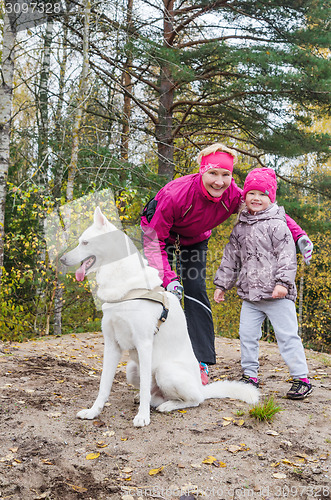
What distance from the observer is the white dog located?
2.71 m

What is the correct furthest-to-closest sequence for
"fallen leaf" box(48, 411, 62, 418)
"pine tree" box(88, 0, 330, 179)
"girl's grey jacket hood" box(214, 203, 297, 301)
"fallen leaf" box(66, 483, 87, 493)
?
"pine tree" box(88, 0, 330, 179) → "girl's grey jacket hood" box(214, 203, 297, 301) → "fallen leaf" box(48, 411, 62, 418) → "fallen leaf" box(66, 483, 87, 493)

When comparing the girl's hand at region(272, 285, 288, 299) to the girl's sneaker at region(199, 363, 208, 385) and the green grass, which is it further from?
the girl's sneaker at region(199, 363, 208, 385)

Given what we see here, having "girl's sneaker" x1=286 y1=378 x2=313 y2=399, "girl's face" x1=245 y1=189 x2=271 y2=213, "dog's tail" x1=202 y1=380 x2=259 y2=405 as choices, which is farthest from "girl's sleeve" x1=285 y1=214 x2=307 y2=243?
"dog's tail" x1=202 y1=380 x2=259 y2=405

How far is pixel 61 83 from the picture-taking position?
Answer: 895 cm

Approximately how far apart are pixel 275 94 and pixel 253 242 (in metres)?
6.44

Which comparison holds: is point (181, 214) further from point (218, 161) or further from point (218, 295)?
point (218, 295)

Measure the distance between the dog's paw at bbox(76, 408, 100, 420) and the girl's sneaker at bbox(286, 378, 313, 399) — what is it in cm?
154

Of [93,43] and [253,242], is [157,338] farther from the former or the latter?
[93,43]

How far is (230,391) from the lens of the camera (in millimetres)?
3242

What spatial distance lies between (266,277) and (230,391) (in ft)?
3.09

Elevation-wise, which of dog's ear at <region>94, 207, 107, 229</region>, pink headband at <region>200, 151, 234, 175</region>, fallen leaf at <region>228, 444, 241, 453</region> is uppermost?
pink headband at <region>200, 151, 234, 175</region>

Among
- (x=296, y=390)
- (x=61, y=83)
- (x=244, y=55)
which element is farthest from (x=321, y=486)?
(x=61, y=83)

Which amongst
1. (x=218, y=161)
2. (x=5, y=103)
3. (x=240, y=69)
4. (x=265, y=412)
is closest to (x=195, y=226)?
(x=218, y=161)

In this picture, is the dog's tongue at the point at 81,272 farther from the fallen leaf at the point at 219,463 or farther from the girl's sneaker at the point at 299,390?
the girl's sneaker at the point at 299,390
